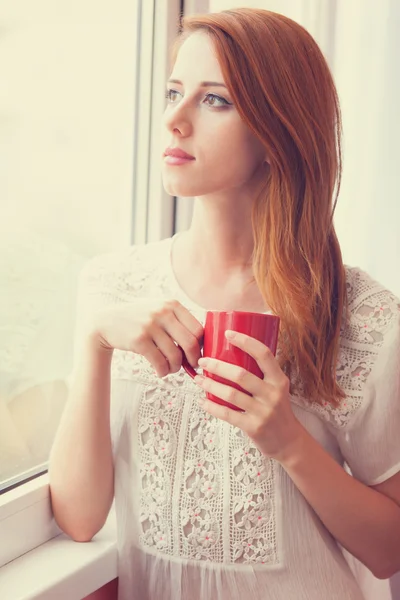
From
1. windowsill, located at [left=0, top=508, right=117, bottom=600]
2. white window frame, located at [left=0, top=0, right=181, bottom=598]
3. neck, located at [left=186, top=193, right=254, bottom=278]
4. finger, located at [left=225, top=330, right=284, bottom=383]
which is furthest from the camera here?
white window frame, located at [left=0, top=0, right=181, bottom=598]

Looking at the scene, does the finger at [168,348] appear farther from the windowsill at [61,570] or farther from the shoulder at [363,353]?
the windowsill at [61,570]

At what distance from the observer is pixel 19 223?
52.1 inches

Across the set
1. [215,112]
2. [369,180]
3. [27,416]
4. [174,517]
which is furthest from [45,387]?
[369,180]

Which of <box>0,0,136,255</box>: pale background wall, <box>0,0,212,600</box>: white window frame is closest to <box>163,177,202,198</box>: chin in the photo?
<box>0,0,136,255</box>: pale background wall

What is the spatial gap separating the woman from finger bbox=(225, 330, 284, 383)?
0.14 m

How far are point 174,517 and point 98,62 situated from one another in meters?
0.95

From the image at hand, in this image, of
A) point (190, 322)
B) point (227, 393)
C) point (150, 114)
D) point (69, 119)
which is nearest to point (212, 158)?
point (190, 322)

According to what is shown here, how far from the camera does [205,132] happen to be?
3.66ft

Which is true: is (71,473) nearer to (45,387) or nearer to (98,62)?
(45,387)

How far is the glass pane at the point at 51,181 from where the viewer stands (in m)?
1.29

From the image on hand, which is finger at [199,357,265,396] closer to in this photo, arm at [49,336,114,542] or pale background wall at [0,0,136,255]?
arm at [49,336,114,542]

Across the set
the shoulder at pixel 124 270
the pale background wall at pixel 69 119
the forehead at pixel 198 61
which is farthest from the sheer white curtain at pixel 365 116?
the forehead at pixel 198 61

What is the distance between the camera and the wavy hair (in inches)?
43.6

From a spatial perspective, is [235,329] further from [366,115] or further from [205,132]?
[366,115]
